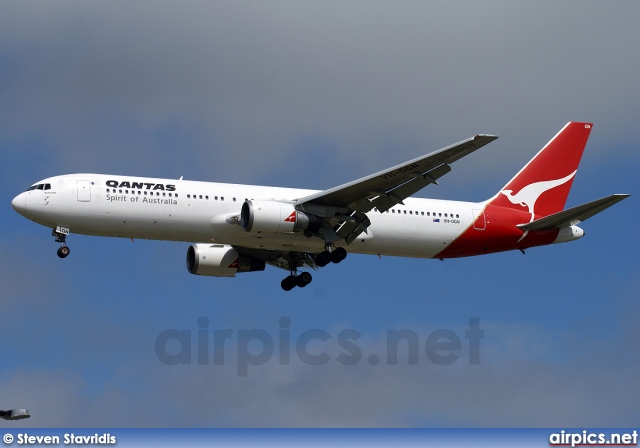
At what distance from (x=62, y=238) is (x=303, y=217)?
33.1ft

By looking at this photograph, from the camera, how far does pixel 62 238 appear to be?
5278cm

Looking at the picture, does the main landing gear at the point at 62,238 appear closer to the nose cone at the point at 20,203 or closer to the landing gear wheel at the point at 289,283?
the nose cone at the point at 20,203

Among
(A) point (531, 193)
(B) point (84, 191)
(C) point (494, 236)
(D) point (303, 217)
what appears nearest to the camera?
(B) point (84, 191)

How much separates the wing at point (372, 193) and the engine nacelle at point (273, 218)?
61 cm

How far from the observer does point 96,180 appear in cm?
5288

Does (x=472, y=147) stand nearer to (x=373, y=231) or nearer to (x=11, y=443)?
(x=373, y=231)

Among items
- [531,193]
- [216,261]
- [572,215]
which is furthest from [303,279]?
[572,215]

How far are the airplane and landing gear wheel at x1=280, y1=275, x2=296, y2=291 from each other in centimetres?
6

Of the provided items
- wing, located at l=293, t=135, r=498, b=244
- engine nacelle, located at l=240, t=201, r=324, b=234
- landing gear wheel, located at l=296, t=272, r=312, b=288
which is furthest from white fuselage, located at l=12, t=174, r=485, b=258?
landing gear wheel, located at l=296, t=272, r=312, b=288

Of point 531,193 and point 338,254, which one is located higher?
point 531,193

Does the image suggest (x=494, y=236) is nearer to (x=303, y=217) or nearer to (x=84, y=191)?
(x=303, y=217)

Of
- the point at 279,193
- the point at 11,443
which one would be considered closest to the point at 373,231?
the point at 279,193

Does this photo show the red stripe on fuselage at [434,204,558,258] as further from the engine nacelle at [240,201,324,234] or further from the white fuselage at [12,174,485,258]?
the engine nacelle at [240,201,324,234]

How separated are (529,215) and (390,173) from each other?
10153mm
